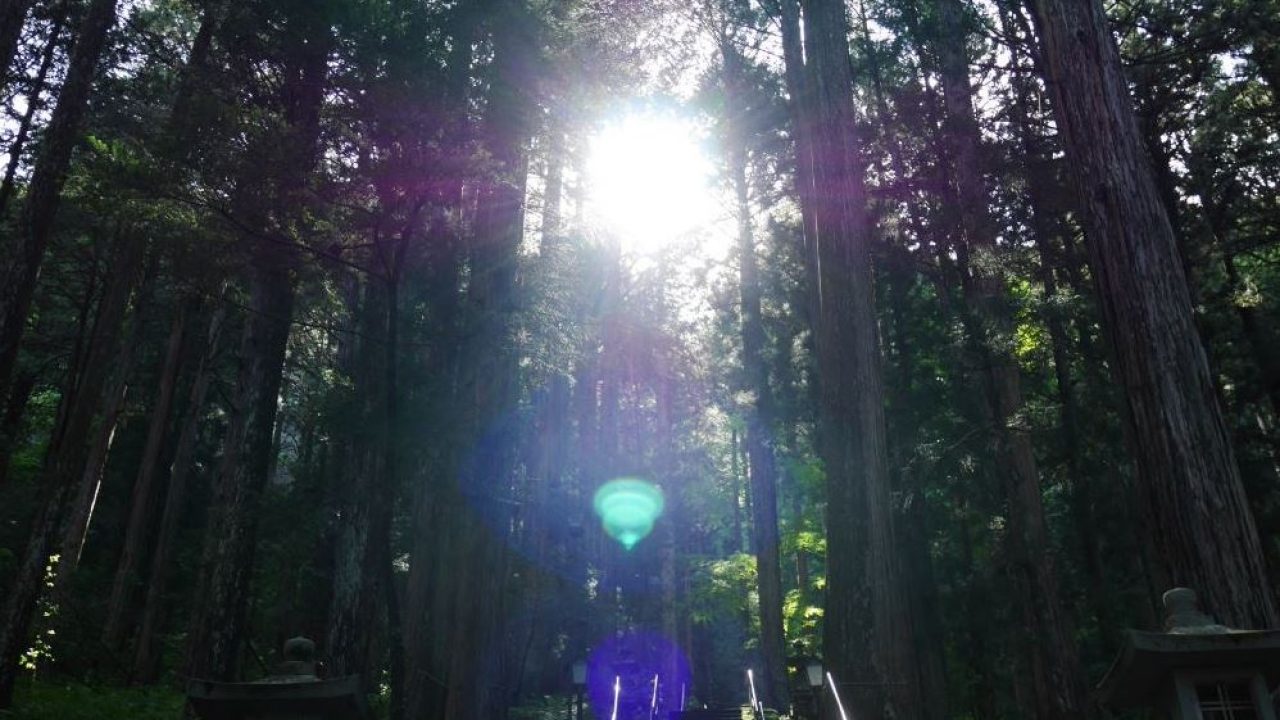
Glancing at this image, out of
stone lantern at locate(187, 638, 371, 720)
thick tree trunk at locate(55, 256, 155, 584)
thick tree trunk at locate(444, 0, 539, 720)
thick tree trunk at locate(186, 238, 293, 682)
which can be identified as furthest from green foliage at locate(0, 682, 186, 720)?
stone lantern at locate(187, 638, 371, 720)

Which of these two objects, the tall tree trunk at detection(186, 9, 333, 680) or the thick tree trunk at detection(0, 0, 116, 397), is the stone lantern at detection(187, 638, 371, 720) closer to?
the tall tree trunk at detection(186, 9, 333, 680)

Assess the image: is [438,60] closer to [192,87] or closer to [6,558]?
[192,87]

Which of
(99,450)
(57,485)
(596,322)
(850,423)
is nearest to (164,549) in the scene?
(99,450)

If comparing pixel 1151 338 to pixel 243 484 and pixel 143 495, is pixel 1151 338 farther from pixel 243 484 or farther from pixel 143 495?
pixel 143 495

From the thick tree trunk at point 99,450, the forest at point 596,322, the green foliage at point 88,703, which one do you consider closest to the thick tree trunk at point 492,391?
the forest at point 596,322

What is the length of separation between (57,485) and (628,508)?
20.0 metres

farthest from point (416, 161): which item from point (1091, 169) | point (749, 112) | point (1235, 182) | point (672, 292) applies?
point (672, 292)

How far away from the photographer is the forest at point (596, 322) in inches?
365

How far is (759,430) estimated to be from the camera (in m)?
21.4

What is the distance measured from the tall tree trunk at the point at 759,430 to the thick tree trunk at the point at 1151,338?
1433 cm

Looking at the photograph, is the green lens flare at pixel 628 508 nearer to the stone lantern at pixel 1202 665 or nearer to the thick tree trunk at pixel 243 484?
the thick tree trunk at pixel 243 484

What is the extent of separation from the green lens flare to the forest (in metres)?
5.13

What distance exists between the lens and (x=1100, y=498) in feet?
54.9

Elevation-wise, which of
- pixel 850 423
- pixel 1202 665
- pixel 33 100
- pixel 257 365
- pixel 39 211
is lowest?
pixel 1202 665
